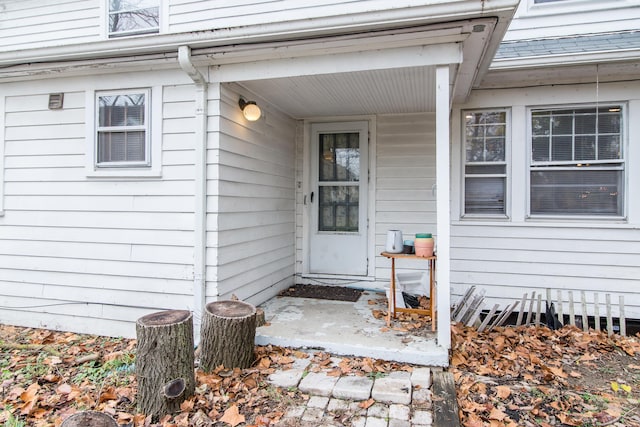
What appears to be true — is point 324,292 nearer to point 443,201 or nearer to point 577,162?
point 443,201

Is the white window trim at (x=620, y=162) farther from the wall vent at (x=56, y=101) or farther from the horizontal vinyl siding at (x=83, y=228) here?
the wall vent at (x=56, y=101)

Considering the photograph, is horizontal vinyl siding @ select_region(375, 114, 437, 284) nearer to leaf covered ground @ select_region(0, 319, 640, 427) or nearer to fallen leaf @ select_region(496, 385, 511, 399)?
leaf covered ground @ select_region(0, 319, 640, 427)

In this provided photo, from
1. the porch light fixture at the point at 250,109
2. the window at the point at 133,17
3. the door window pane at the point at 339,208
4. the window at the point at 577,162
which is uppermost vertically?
the window at the point at 133,17

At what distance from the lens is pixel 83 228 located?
4105mm

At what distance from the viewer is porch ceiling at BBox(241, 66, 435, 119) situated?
3660mm

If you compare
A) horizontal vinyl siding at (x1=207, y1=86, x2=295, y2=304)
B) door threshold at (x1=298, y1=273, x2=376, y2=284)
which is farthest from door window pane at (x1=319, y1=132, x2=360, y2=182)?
door threshold at (x1=298, y1=273, x2=376, y2=284)

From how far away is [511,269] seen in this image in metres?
4.55

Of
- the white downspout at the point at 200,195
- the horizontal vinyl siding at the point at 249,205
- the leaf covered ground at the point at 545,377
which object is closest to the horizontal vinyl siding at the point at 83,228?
the white downspout at the point at 200,195

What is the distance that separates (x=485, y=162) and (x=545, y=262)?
52.1 inches

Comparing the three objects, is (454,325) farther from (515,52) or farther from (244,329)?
(515,52)

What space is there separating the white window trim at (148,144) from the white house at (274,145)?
0.02 meters

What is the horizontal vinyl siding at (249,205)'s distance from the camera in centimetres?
371

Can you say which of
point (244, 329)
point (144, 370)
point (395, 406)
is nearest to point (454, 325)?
point (395, 406)

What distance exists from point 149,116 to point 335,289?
3.00 m
